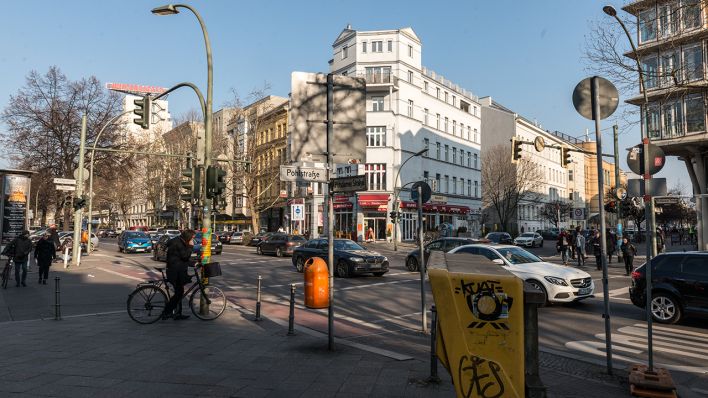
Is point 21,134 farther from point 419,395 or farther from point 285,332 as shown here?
point 419,395

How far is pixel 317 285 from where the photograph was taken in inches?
294

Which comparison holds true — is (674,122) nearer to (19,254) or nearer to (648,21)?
(648,21)

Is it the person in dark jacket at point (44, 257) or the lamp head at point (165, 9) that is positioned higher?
the lamp head at point (165, 9)

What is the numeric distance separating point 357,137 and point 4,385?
5.32 metres

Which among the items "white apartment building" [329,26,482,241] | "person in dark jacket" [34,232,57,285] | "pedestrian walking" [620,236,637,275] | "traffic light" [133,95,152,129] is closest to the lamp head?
"traffic light" [133,95,152,129]

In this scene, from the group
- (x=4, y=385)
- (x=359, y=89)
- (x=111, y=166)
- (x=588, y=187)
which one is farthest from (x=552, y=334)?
(x=588, y=187)

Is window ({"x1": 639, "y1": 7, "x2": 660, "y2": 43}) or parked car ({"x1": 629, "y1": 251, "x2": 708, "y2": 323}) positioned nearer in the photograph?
parked car ({"x1": 629, "y1": 251, "x2": 708, "y2": 323})

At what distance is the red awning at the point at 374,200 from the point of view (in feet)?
151

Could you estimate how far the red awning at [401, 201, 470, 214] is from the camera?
158ft

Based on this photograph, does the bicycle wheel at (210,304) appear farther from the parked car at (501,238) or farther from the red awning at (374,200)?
the red awning at (374,200)

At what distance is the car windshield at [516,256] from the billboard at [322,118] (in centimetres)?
699

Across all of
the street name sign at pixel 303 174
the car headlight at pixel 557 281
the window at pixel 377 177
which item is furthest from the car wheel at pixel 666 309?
the window at pixel 377 177

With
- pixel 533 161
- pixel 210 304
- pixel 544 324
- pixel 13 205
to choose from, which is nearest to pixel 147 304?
pixel 210 304

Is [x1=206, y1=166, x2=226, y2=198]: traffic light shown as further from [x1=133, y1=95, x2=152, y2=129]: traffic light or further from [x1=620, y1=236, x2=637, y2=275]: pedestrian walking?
[x1=620, y1=236, x2=637, y2=275]: pedestrian walking
